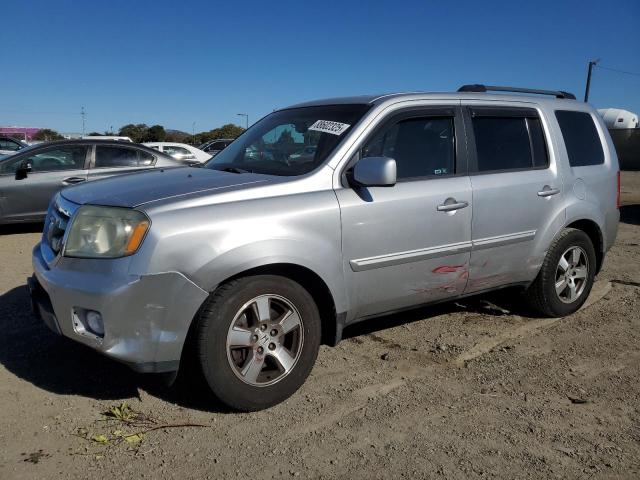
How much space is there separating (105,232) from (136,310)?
48 cm

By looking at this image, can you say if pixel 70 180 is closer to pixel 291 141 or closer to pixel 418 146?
pixel 291 141

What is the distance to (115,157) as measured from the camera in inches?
366

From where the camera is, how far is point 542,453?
2.87 m

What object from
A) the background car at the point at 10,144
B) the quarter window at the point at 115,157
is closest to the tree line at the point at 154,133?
the background car at the point at 10,144

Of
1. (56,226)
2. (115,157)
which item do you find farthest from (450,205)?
(115,157)

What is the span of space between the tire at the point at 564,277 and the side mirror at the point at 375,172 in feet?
6.40

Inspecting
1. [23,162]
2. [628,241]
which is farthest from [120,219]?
[628,241]

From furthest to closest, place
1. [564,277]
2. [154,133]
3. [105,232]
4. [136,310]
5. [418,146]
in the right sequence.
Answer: [154,133]
[564,277]
[418,146]
[105,232]
[136,310]

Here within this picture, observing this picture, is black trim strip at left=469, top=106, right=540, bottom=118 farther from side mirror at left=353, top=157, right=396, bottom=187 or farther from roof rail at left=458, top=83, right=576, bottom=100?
side mirror at left=353, top=157, right=396, bottom=187

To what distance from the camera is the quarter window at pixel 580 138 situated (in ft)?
16.0

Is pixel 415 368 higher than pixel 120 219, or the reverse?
pixel 120 219

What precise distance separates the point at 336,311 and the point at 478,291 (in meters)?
1.40

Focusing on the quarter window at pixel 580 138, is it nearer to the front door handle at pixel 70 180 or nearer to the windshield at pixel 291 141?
the windshield at pixel 291 141

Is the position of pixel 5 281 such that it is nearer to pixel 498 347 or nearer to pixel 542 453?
pixel 498 347
